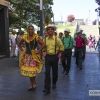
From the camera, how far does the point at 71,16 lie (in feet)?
182

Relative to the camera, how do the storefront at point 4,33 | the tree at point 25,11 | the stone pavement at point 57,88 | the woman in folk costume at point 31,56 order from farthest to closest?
the tree at point 25,11, the storefront at point 4,33, the woman in folk costume at point 31,56, the stone pavement at point 57,88

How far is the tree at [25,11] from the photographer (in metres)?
20.5

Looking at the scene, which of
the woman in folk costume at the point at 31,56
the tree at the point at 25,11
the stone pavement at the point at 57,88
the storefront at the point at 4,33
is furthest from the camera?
the tree at the point at 25,11

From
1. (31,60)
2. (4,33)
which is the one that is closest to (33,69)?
(31,60)

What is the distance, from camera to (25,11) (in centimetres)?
2109

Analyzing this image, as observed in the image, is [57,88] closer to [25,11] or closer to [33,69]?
[33,69]

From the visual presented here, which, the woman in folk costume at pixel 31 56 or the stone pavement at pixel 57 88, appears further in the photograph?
the woman in folk costume at pixel 31 56

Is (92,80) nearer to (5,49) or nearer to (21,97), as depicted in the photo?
(21,97)

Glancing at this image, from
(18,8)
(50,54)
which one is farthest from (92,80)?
(18,8)

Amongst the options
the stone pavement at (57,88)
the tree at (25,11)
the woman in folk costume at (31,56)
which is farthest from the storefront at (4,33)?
the woman in folk costume at (31,56)

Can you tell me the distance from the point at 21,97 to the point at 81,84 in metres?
2.13

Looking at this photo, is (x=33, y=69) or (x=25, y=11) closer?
(x=33, y=69)

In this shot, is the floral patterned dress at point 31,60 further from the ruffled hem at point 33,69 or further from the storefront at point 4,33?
the storefront at point 4,33

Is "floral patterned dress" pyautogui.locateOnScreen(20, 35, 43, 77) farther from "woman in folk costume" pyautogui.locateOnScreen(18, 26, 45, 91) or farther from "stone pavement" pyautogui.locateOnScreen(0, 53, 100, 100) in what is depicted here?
"stone pavement" pyautogui.locateOnScreen(0, 53, 100, 100)
